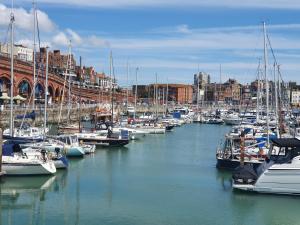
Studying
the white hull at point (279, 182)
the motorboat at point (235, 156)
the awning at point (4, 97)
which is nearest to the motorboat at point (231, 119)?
the awning at point (4, 97)

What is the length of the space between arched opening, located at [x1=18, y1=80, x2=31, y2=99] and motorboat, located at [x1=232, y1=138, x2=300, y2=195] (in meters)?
73.2

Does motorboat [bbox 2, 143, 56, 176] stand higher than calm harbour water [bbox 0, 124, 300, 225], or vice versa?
motorboat [bbox 2, 143, 56, 176]

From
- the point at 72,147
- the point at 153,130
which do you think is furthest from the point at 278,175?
the point at 153,130

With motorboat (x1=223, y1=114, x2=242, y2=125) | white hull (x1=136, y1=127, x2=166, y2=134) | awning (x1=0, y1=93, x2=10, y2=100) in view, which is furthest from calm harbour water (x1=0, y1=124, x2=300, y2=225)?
motorboat (x1=223, y1=114, x2=242, y2=125)

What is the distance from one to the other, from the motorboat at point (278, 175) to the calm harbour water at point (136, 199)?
0.45m

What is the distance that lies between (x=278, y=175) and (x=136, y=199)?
285 inches

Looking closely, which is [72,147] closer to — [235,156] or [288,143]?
[235,156]

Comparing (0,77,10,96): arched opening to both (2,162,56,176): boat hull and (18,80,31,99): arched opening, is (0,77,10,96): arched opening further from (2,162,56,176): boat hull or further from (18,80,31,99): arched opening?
(2,162,56,176): boat hull

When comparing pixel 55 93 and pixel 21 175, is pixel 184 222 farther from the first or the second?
pixel 55 93

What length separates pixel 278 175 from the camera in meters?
27.6

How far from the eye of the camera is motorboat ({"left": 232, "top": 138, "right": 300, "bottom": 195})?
2734 centimetres

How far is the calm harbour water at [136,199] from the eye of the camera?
2438 cm

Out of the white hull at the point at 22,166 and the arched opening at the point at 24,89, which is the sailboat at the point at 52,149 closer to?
the white hull at the point at 22,166

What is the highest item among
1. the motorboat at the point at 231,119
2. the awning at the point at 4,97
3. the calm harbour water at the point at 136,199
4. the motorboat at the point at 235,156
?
the awning at the point at 4,97
